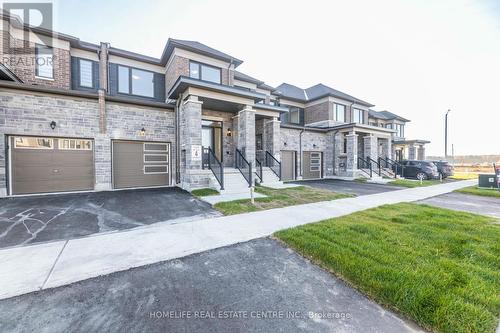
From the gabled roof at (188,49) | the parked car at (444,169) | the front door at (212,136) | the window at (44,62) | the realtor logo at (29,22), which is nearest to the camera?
the realtor logo at (29,22)

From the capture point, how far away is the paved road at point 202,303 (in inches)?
76.6

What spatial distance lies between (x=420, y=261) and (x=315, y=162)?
14625mm

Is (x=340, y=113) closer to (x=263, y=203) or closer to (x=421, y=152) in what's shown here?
(x=421, y=152)

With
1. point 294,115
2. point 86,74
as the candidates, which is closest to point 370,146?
point 294,115

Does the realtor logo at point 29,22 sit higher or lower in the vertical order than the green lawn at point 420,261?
higher

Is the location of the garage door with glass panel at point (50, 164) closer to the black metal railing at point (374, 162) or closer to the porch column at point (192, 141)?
the porch column at point (192, 141)

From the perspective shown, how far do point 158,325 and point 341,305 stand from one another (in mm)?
1908

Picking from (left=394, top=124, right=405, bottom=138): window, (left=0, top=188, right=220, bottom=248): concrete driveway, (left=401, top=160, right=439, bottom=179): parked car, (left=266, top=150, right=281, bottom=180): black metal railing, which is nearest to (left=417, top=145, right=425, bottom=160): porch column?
(left=394, top=124, right=405, bottom=138): window

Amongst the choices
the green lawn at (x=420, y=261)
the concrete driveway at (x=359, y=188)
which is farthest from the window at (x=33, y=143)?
the concrete driveway at (x=359, y=188)

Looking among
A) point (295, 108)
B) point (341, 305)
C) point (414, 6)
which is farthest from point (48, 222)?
point (295, 108)

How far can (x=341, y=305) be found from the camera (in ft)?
7.46

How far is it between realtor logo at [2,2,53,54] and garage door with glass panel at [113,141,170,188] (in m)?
6.36

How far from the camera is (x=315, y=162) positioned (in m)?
17.2

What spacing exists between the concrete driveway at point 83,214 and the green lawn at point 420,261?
3290mm
